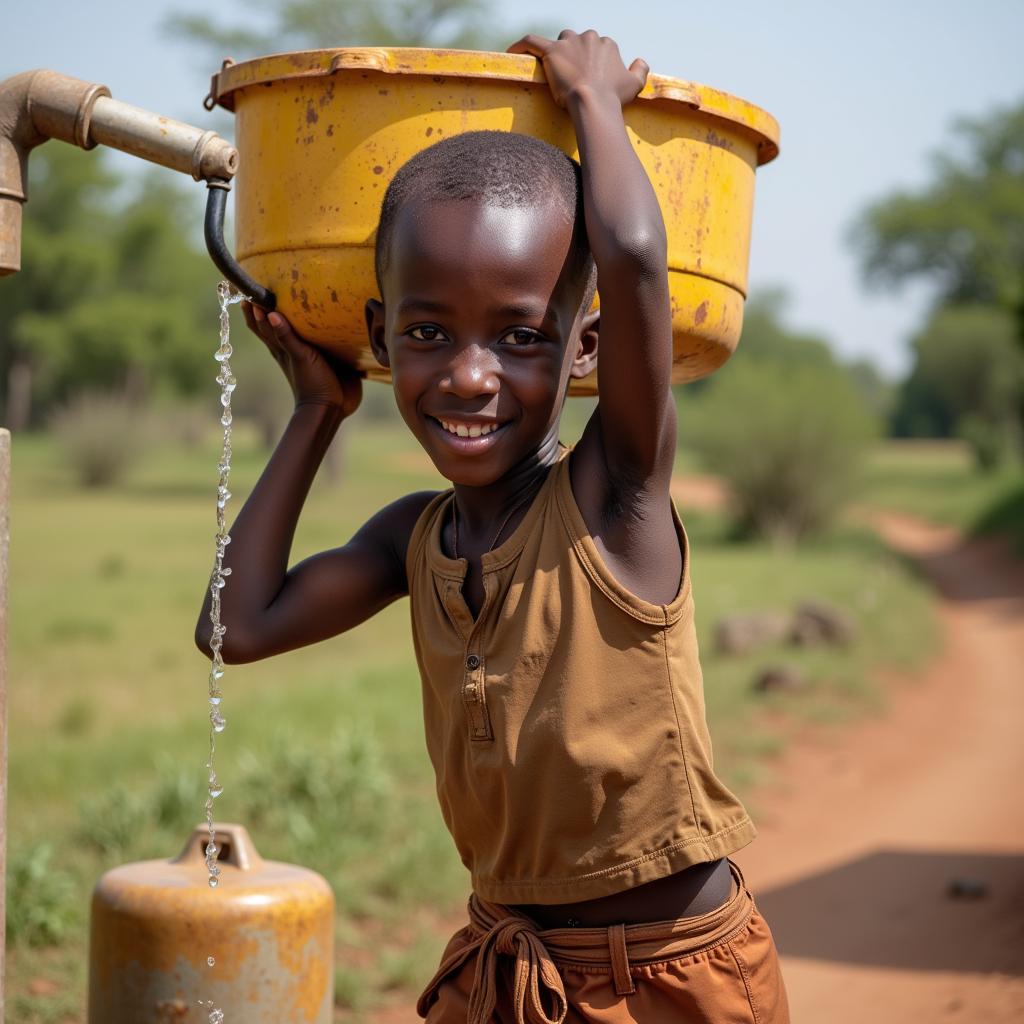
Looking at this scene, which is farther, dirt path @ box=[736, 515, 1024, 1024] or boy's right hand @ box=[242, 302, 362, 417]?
dirt path @ box=[736, 515, 1024, 1024]

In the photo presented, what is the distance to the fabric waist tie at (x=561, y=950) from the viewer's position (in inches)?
66.4

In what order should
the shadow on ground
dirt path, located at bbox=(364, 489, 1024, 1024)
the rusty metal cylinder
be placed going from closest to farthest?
the rusty metal cylinder < dirt path, located at bbox=(364, 489, 1024, 1024) < the shadow on ground

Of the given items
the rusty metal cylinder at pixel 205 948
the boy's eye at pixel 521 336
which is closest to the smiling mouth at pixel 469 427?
the boy's eye at pixel 521 336

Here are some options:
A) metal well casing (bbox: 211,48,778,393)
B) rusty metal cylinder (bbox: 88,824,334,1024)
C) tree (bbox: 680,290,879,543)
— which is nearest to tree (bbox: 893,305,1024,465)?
tree (bbox: 680,290,879,543)

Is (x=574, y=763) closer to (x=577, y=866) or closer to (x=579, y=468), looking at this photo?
(x=577, y=866)

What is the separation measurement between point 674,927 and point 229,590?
2.55 feet

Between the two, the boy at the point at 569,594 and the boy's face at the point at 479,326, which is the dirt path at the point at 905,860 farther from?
the boy's face at the point at 479,326

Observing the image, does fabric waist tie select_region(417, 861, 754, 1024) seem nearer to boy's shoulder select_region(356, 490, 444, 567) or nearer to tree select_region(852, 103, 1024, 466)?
boy's shoulder select_region(356, 490, 444, 567)

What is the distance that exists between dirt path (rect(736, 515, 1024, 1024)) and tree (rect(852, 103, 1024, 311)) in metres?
34.1

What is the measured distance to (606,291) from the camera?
62.7 inches

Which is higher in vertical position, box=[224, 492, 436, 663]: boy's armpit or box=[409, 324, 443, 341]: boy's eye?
box=[409, 324, 443, 341]: boy's eye

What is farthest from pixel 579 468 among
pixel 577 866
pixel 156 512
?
pixel 156 512

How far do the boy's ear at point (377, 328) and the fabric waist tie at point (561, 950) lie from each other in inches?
29.7

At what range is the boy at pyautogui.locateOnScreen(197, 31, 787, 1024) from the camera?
161cm
